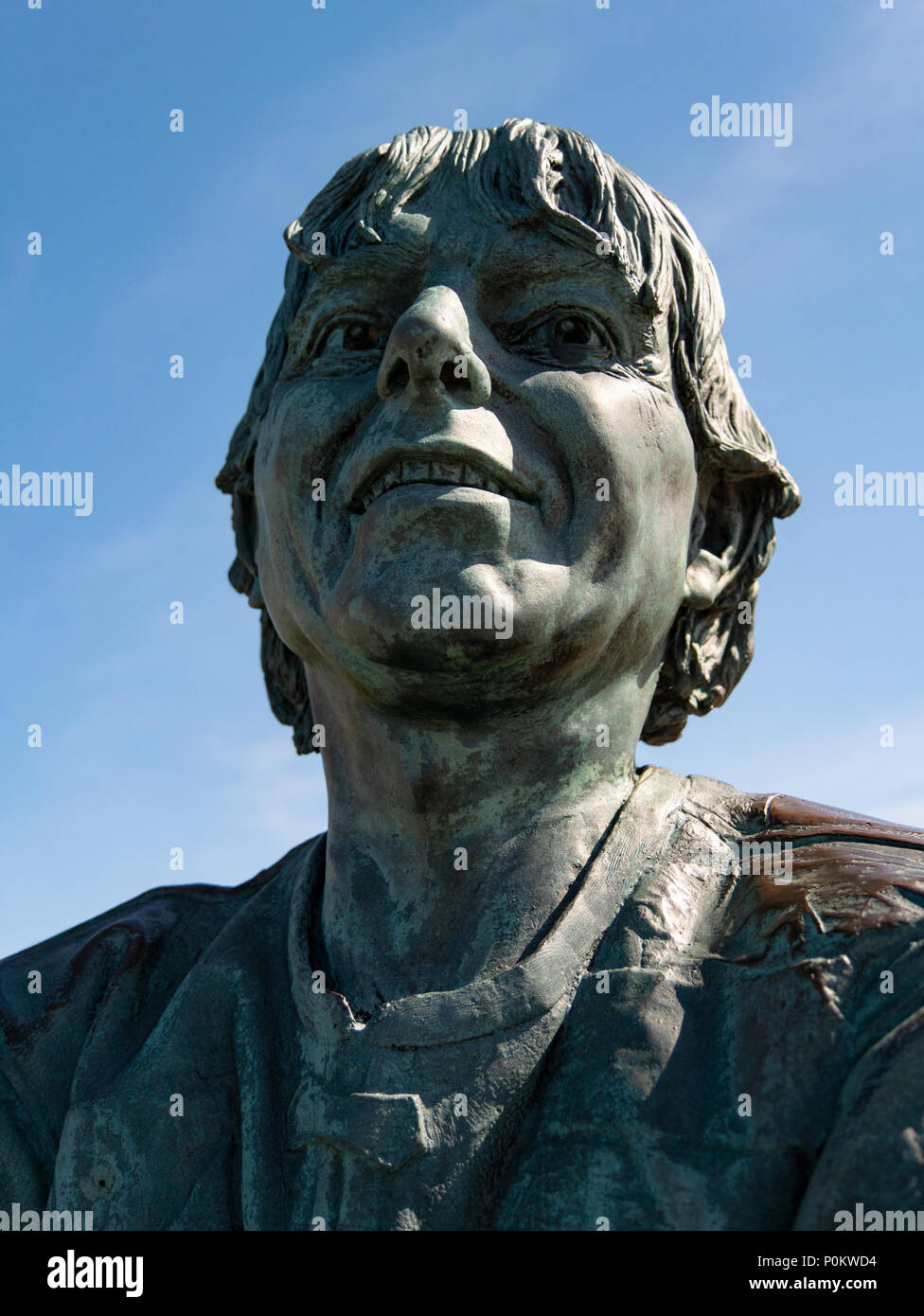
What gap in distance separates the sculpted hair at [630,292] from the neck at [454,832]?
746 mm

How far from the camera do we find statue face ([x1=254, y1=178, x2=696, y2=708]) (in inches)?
176

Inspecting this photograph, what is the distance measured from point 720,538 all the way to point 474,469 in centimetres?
118

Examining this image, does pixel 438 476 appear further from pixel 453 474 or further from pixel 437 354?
pixel 437 354

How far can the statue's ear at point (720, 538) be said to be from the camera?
5.23 meters

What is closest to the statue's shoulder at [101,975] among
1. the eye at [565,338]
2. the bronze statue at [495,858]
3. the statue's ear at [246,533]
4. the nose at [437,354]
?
the bronze statue at [495,858]

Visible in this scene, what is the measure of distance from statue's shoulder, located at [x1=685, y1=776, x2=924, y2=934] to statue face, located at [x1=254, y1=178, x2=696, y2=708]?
21.1 inches

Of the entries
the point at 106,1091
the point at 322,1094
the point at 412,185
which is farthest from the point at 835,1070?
the point at 412,185

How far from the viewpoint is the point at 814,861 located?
4.43m

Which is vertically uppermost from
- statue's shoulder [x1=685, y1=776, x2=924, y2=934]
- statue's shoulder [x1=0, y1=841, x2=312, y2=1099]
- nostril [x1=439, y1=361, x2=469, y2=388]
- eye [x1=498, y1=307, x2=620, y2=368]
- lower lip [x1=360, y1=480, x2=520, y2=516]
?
eye [x1=498, y1=307, x2=620, y2=368]

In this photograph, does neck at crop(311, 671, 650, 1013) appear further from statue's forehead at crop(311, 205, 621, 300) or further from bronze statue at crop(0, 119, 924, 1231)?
statue's forehead at crop(311, 205, 621, 300)

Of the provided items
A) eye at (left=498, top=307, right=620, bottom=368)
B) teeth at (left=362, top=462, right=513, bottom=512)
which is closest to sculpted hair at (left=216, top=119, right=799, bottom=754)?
eye at (left=498, top=307, right=620, bottom=368)

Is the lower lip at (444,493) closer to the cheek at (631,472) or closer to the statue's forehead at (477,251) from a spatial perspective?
the cheek at (631,472)

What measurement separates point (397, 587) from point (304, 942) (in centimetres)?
106

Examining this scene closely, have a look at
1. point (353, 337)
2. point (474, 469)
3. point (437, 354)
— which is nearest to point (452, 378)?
point (437, 354)
